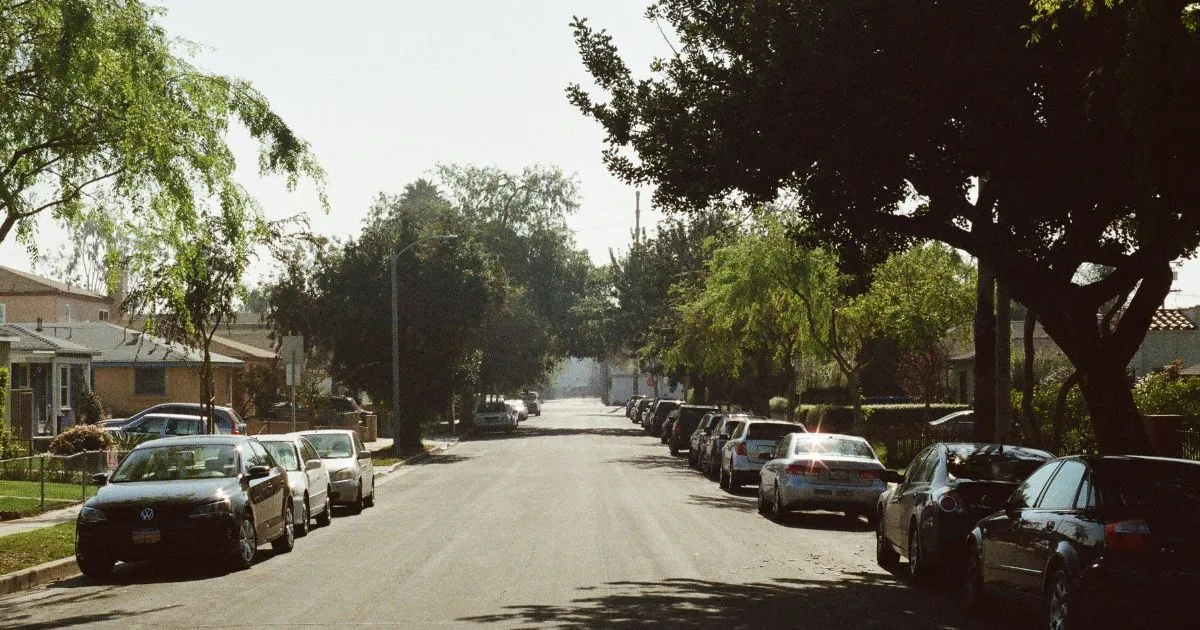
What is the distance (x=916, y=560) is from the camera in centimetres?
1436

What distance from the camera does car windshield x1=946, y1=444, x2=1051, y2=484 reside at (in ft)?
46.1

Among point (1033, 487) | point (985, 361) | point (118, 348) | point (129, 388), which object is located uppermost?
point (118, 348)

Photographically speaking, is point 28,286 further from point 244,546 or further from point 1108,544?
point 1108,544

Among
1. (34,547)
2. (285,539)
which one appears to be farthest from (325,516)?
(34,547)

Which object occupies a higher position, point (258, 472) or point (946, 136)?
point (946, 136)

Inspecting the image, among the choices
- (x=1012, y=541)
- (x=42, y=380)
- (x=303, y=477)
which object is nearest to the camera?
(x=1012, y=541)

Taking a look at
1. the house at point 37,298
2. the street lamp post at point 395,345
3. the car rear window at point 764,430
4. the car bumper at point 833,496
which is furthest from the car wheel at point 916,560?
the house at point 37,298

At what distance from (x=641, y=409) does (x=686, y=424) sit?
37.8 meters

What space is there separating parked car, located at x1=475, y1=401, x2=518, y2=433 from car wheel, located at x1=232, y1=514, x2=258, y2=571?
187 ft

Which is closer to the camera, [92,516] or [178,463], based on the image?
[92,516]

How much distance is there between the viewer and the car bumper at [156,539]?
14977mm

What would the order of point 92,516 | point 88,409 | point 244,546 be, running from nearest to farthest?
point 92,516, point 244,546, point 88,409

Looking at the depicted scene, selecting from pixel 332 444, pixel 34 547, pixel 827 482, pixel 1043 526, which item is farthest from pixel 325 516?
pixel 1043 526

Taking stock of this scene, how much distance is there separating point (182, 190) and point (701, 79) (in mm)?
6813
